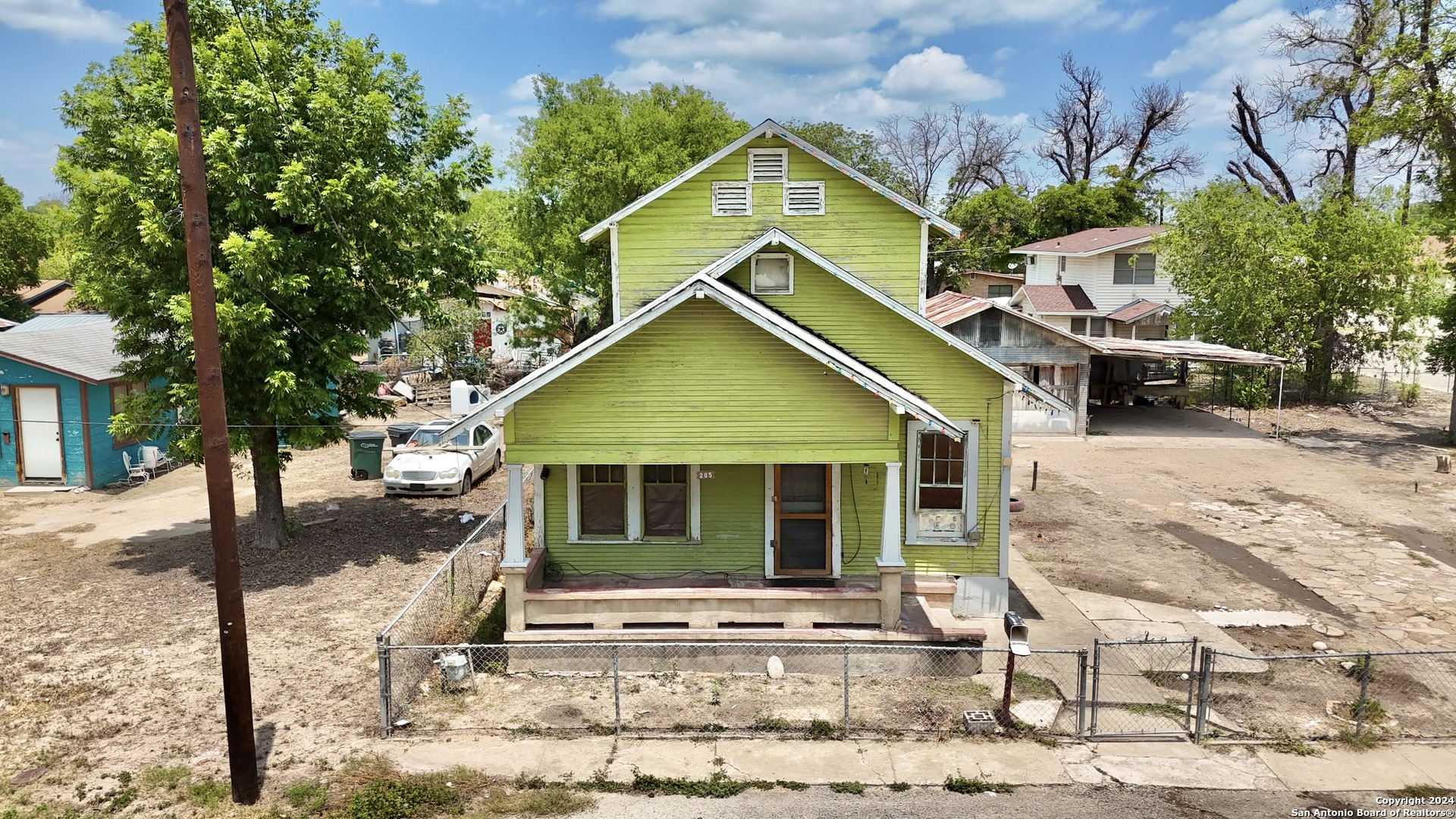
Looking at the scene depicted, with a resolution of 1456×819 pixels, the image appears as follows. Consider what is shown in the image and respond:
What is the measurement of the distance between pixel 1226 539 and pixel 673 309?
14.5 m

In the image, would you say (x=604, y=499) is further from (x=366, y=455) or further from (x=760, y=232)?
(x=366, y=455)

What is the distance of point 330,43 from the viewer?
1664 centimetres

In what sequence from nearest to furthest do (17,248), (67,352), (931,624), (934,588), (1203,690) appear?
1. (1203,690)
2. (931,624)
3. (934,588)
4. (67,352)
5. (17,248)

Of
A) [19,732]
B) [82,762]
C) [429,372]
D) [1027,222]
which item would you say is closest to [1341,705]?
[82,762]

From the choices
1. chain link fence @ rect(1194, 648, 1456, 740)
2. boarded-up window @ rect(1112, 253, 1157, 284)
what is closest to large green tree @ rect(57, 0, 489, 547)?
chain link fence @ rect(1194, 648, 1456, 740)

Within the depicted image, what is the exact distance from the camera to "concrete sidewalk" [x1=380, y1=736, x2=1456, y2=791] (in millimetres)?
9109

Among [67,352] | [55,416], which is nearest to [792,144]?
[55,416]

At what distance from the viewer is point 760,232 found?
14125 millimetres

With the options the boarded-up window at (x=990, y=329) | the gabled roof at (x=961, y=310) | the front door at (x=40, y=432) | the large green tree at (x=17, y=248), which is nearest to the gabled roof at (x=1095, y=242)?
the gabled roof at (x=961, y=310)

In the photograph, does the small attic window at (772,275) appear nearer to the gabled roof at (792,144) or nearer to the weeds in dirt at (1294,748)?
the gabled roof at (792,144)

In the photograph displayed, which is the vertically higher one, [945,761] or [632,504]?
[632,504]

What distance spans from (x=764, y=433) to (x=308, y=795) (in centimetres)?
661

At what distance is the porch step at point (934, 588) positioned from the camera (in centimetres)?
1340

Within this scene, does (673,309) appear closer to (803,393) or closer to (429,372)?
(803,393)
